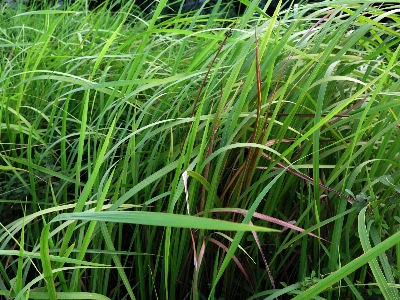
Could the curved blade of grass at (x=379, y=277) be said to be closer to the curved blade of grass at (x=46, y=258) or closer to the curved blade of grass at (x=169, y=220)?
the curved blade of grass at (x=169, y=220)

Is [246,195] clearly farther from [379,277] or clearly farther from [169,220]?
[169,220]

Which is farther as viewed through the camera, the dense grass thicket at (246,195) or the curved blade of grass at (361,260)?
the dense grass thicket at (246,195)

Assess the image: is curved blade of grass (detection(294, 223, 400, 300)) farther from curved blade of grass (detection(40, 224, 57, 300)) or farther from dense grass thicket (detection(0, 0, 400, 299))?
curved blade of grass (detection(40, 224, 57, 300))

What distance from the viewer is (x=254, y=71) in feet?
3.38

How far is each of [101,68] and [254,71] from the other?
3.04ft

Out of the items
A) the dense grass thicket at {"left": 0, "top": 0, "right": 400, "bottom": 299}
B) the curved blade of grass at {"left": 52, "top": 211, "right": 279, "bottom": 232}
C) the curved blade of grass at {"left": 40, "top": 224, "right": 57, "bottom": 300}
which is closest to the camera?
the curved blade of grass at {"left": 52, "top": 211, "right": 279, "bottom": 232}

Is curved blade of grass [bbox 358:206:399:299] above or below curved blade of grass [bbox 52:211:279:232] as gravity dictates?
below

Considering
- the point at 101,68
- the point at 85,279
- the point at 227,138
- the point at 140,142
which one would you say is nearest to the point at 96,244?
the point at 85,279

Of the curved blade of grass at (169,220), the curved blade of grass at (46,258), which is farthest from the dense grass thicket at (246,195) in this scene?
the curved blade of grass at (169,220)

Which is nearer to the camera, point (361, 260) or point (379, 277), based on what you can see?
point (361, 260)

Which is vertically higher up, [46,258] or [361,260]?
[361,260]

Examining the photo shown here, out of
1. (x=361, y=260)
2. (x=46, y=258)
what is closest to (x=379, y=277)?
(x=361, y=260)

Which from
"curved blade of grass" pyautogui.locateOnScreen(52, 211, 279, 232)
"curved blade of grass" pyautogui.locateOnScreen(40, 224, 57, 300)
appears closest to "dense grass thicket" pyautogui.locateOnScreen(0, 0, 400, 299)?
"curved blade of grass" pyautogui.locateOnScreen(40, 224, 57, 300)

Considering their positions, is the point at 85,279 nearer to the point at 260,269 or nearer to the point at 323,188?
the point at 260,269
